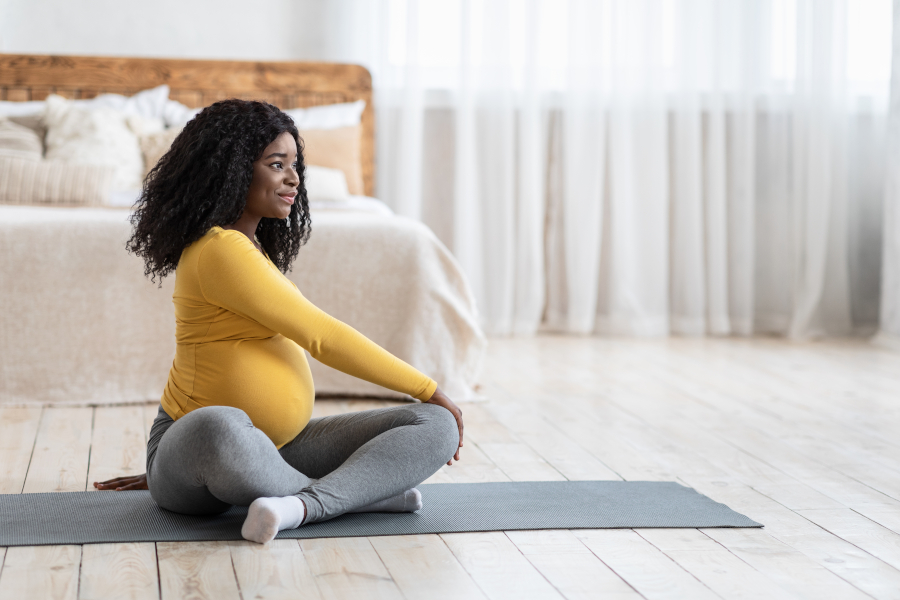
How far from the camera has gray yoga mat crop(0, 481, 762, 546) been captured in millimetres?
1507

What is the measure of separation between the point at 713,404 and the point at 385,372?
1.49m

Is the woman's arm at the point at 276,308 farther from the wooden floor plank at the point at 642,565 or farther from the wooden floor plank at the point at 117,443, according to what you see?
the wooden floor plank at the point at 117,443

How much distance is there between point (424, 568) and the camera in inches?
55.1

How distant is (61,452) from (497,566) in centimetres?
114

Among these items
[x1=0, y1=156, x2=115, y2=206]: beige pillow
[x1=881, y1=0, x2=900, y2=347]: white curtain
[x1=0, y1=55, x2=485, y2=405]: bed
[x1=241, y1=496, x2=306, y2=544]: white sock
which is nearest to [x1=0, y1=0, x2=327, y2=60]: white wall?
[x1=0, y1=156, x2=115, y2=206]: beige pillow

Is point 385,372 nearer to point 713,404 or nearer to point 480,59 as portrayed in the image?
point 713,404

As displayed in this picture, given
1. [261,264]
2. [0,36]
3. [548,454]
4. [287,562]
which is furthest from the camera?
[0,36]

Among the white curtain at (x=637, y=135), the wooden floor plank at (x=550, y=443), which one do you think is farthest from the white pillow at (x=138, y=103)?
the wooden floor plank at (x=550, y=443)

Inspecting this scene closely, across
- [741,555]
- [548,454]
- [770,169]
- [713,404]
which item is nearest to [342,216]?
[548,454]

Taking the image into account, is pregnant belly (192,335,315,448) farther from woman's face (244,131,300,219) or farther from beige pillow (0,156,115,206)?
beige pillow (0,156,115,206)

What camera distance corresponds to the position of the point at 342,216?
9.12 feet

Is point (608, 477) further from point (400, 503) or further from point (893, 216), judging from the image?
point (893, 216)

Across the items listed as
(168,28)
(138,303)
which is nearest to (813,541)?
(138,303)

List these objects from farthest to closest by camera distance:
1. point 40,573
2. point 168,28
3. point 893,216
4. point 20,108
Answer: point 168,28, point 893,216, point 20,108, point 40,573
